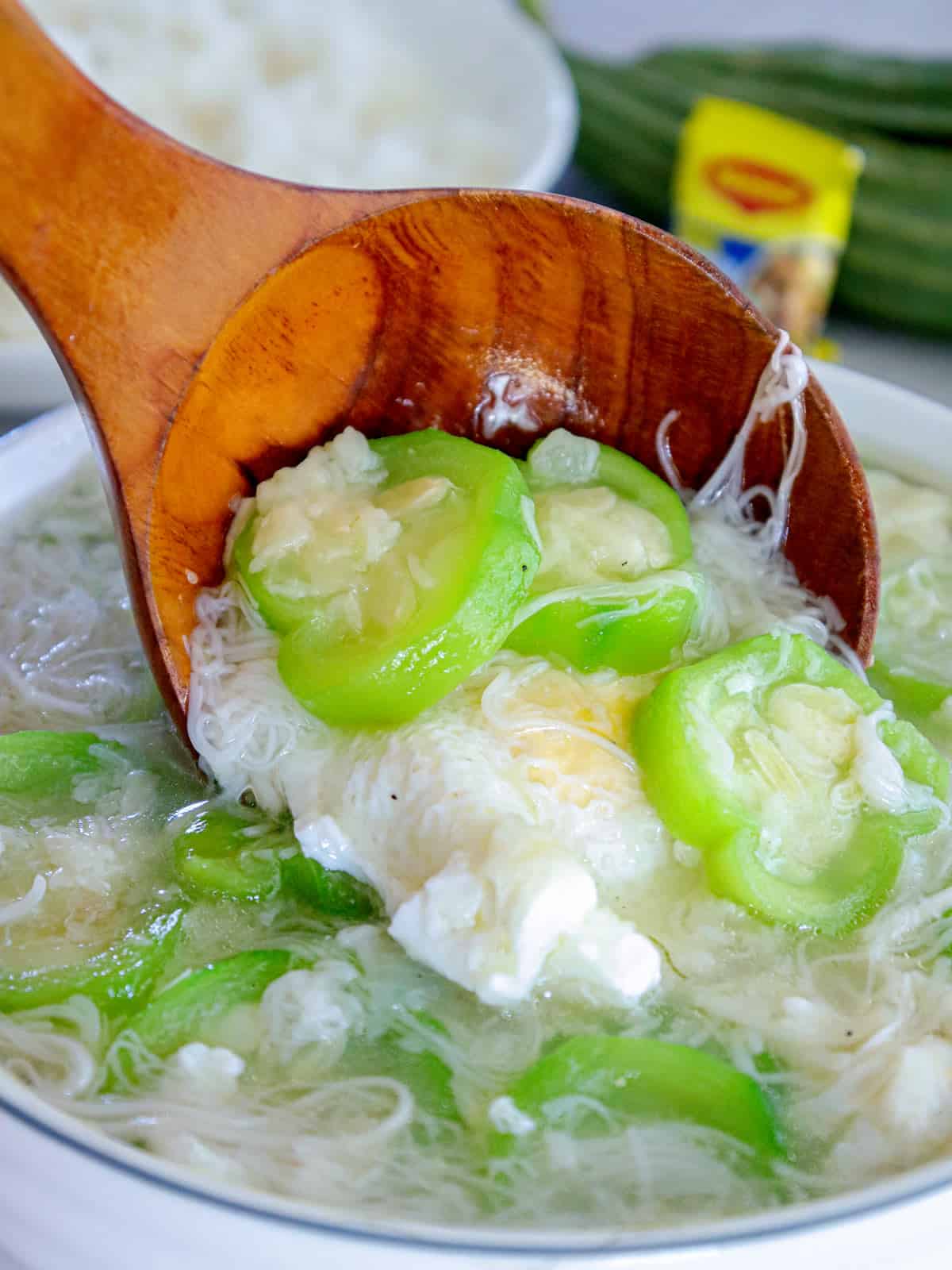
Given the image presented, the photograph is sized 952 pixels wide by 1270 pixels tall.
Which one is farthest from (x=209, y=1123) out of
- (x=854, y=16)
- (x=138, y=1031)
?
(x=854, y=16)

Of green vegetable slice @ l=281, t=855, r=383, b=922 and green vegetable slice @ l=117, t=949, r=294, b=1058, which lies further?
green vegetable slice @ l=281, t=855, r=383, b=922

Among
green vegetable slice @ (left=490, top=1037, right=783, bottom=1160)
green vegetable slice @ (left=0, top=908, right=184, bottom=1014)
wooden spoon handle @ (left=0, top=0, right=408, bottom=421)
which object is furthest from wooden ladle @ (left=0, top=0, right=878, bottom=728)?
green vegetable slice @ (left=490, top=1037, right=783, bottom=1160)

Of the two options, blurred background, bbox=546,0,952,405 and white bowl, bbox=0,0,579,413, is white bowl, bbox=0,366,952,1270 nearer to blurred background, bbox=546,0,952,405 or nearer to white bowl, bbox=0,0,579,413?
white bowl, bbox=0,0,579,413

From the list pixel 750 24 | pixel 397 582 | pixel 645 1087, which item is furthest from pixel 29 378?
pixel 750 24

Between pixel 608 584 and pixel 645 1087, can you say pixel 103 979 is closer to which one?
pixel 645 1087

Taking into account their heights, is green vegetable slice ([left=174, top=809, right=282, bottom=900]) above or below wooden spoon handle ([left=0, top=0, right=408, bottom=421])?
below

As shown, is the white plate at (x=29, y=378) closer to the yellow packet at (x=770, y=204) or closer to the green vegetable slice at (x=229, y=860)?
the green vegetable slice at (x=229, y=860)

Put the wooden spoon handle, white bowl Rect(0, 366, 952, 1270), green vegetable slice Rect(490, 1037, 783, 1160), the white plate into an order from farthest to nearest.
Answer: the white plate
the wooden spoon handle
green vegetable slice Rect(490, 1037, 783, 1160)
white bowl Rect(0, 366, 952, 1270)
